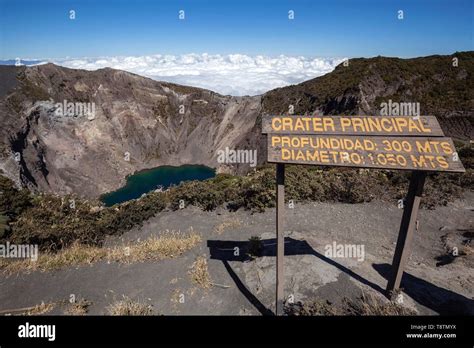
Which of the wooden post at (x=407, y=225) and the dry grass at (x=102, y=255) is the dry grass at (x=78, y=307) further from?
the wooden post at (x=407, y=225)

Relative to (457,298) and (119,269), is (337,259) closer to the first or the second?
(457,298)

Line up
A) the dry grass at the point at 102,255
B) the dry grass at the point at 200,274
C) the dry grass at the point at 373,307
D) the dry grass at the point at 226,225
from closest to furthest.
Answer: the dry grass at the point at 373,307 → the dry grass at the point at 200,274 → the dry grass at the point at 102,255 → the dry grass at the point at 226,225

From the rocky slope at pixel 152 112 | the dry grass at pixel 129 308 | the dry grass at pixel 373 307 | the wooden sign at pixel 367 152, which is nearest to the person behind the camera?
the wooden sign at pixel 367 152

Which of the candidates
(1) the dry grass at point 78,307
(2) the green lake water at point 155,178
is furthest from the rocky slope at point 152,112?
(1) the dry grass at point 78,307

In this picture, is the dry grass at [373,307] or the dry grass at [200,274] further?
the dry grass at [200,274]

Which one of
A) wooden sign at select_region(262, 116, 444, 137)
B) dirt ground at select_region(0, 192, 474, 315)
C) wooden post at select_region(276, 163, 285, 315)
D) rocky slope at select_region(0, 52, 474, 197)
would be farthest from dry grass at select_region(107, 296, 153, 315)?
rocky slope at select_region(0, 52, 474, 197)

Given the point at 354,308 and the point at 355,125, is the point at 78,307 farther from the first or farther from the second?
the point at 355,125
